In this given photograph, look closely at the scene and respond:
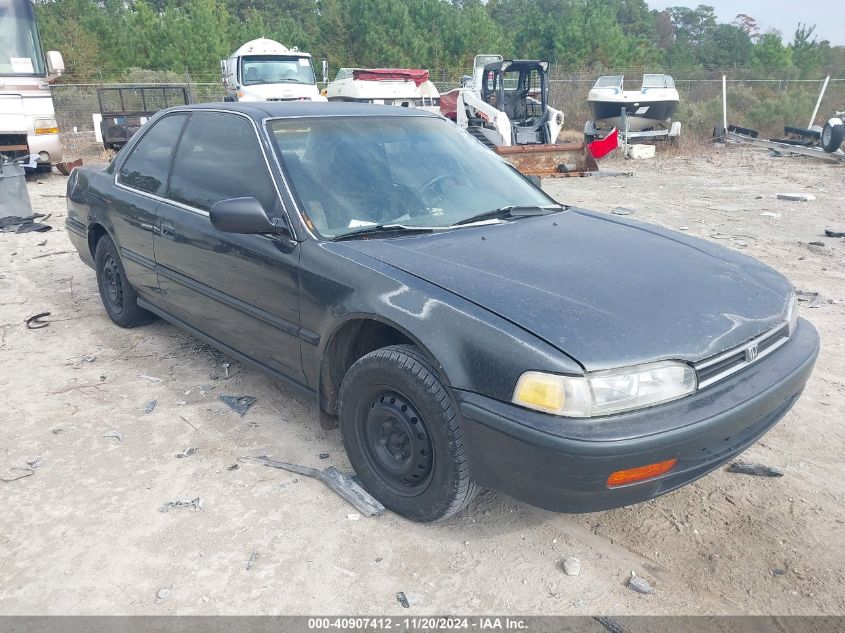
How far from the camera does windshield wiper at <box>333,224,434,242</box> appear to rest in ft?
10.1

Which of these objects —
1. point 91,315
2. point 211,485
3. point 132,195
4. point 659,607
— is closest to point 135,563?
point 211,485

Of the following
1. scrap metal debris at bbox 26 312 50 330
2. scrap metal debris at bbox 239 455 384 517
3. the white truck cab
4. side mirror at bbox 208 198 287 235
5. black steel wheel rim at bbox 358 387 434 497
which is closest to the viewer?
black steel wheel rim at bbox 358 387 434 497

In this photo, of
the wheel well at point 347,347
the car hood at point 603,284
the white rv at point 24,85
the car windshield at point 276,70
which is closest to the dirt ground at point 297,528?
the wheel well at point 347,347

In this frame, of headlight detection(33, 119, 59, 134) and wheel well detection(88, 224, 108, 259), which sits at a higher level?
headlight detection(33, 119, 59, 134)

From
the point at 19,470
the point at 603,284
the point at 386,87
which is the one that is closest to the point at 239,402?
the point at 19,470

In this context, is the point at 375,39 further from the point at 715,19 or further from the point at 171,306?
the point at 715,19

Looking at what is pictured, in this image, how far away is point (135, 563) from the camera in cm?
261

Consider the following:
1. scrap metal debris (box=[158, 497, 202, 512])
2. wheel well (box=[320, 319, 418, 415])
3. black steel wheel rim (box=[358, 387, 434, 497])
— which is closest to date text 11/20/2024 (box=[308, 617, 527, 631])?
black steel wheel rim (box=[358, 387, 434, 497])

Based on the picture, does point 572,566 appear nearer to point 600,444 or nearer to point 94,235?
point 600,444

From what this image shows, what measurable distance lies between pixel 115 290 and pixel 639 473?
423 cm

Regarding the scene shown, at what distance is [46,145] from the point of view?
1229 centimetres

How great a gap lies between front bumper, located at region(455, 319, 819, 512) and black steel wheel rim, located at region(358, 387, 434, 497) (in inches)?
11.6

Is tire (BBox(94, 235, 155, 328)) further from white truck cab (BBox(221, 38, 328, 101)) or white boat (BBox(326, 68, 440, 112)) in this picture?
white boat (BBox(326, 68, 440, 112))

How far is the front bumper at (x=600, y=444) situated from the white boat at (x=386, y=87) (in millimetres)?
16995
